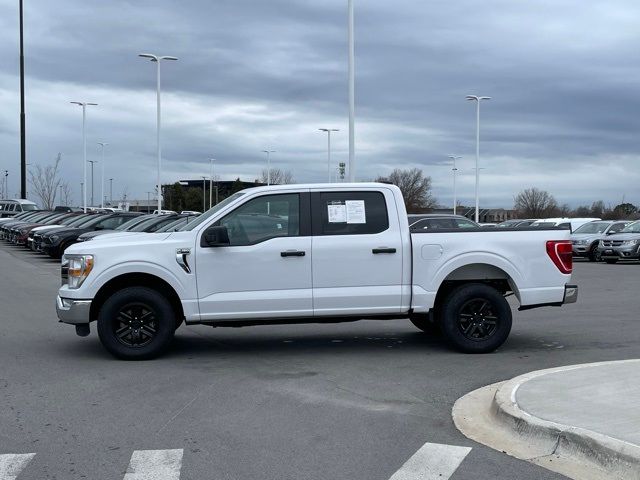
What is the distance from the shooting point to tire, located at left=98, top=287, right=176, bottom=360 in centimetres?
912

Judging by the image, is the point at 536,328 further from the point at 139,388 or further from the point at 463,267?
the point at 139,388

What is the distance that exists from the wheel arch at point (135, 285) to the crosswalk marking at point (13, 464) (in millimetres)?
3687

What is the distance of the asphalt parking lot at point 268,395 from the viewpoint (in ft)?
18.2

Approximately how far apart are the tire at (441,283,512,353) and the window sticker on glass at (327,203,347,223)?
167 centimetres

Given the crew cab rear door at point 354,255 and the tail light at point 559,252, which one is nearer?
the crew cab rear door at point 354,255

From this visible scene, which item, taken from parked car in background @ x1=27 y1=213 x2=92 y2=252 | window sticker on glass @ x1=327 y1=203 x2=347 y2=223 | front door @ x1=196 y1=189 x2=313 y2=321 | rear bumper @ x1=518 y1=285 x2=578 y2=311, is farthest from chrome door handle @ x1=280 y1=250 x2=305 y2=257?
parked car in background @ x1=27 y1=213 x2=92 y2=252

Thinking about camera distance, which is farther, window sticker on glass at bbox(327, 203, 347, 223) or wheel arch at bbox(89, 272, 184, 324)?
window sticker on glass at bbox(327, 203, 347, 223)

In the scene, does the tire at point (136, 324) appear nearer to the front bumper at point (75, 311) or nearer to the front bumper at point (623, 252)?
the front bumper at point (75, 311)

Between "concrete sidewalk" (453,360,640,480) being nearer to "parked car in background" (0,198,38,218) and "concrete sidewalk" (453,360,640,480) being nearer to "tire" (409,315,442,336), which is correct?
"tire" (409,315,442,336)

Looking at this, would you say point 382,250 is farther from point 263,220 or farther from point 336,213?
point 263,220

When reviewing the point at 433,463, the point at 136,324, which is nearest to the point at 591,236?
the point at 136,324

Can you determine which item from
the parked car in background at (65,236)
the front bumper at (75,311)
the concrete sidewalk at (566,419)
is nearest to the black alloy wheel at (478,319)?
the concrete sidewalk at (566,419)

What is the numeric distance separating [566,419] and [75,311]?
224 inches

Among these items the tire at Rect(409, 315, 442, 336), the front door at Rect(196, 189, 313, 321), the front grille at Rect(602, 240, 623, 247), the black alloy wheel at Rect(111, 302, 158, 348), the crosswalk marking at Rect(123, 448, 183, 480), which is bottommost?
the crosswalk marking at Rect(123, 448, 183, 480)
